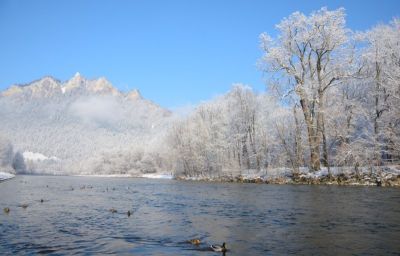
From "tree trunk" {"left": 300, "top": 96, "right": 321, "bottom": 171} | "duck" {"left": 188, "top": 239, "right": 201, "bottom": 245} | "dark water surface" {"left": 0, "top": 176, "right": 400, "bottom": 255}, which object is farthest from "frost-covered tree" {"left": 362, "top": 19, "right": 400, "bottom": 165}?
"duck" {"left": 188, "top": 239, "right": 201, "bottom": 245}

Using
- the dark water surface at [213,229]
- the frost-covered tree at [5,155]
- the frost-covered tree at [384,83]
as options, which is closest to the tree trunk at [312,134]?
the frost-covered tree at [384,83]

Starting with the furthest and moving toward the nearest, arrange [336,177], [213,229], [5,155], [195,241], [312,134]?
[5,155] → [312,134] → [336,177] → [213,229] → [195,241]

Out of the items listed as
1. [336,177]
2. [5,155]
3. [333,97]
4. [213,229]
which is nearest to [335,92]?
[333,97]

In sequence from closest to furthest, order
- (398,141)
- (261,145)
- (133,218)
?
(133,218) → (398,141) → (261,145)

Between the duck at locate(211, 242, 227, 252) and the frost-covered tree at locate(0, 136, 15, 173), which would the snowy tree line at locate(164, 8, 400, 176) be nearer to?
the duck at locate(211, 242, 227, 252)

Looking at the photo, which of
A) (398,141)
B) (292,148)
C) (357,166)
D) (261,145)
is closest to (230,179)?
(261,145)

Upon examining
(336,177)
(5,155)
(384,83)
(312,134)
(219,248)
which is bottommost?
(219,248)

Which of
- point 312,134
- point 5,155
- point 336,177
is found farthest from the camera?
point 5,155

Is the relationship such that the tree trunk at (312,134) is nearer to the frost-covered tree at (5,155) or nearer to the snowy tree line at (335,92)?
the snowy tree line at (335,92)

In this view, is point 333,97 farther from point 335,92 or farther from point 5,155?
point 5,155

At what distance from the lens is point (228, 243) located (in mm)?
15336

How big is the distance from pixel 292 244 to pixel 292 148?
44272 millimetres

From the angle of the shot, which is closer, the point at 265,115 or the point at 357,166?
the point at 357,166

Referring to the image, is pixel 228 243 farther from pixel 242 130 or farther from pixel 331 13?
pixel 242 130
